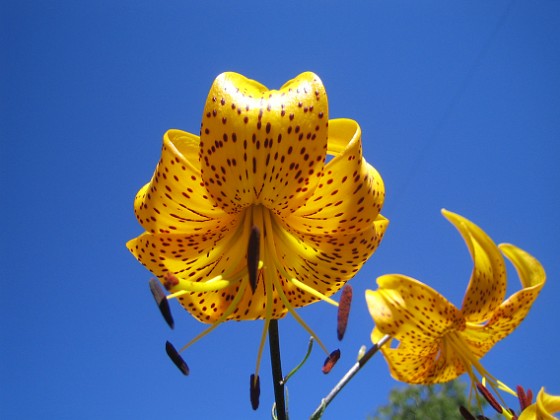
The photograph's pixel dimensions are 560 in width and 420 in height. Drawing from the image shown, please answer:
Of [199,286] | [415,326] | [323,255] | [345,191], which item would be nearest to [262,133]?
[345,191]

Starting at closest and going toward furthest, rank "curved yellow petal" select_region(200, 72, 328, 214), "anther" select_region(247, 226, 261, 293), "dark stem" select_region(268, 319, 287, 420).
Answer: "curved yellow petal" select_region(200, 72, 328, 214) < "anther" select_region(247, 226, 261, 293) < "dark stem" select_region(268, 319, 287, 420)

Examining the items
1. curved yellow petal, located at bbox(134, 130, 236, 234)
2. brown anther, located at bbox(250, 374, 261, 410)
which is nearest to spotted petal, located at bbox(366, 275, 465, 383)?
brown anther, located at bbox(250, 374, 261, 410)

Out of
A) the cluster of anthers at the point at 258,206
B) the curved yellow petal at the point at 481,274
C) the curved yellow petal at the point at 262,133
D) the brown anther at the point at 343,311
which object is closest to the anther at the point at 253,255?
the cluster of anthers at the point at 258,206

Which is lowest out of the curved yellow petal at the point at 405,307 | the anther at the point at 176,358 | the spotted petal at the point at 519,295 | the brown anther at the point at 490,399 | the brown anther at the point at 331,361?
the anther at the point at 176,358

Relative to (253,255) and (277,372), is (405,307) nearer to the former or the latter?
(277,372)

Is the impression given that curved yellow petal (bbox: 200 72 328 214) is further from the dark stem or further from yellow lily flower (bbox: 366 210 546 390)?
yellow lily flower (bbox: 366 210 546 390)

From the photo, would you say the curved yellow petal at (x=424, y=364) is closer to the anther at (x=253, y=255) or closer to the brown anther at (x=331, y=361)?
the brown anther at (x=331, y=361)

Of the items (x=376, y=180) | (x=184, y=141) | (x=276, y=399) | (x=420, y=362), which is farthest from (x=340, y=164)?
(x=420, y=362)
